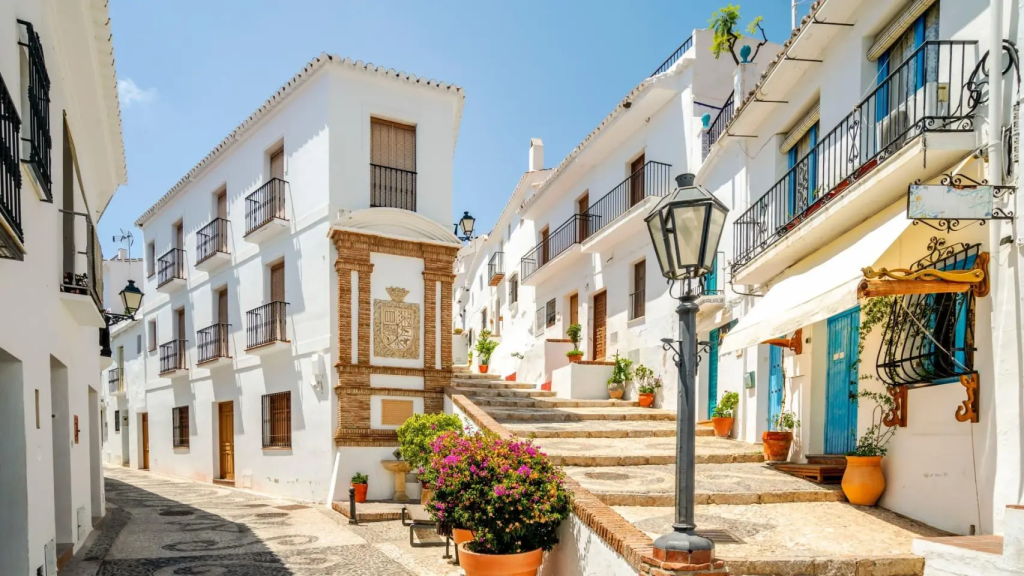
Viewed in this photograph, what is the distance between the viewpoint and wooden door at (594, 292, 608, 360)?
1831 cm

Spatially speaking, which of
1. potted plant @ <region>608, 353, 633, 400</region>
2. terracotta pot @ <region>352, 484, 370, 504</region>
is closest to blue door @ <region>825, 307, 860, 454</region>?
potted plant @ <region>608, 353, 633, 400</region>

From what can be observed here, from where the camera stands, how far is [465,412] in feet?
39.3

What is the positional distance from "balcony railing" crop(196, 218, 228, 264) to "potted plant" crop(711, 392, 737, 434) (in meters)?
11.8

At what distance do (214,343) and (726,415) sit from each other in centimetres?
1188

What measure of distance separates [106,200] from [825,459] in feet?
39.7

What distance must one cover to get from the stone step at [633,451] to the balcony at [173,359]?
1237cm

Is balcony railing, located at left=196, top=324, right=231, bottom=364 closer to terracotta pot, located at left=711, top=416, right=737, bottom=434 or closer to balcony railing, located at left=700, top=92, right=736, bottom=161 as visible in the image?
terracotta pot, located at left=711, top=416, right=737, bottom=434

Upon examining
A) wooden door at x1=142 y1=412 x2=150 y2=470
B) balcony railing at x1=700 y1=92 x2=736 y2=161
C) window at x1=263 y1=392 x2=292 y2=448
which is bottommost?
wooden door at x1=142 y1=412 x2=150 y2=470

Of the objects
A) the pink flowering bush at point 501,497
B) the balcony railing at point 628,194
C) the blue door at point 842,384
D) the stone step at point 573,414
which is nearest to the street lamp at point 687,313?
the pink flowering bush at point 501,497

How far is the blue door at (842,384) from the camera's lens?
8.60 meters

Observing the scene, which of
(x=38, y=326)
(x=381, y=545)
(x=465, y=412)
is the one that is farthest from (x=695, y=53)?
(x=38, y=326)

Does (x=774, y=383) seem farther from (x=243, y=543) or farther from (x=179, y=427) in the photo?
(x=179, y=427)

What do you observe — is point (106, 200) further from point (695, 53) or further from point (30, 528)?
point (695, 53)

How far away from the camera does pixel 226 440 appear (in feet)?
57.5
